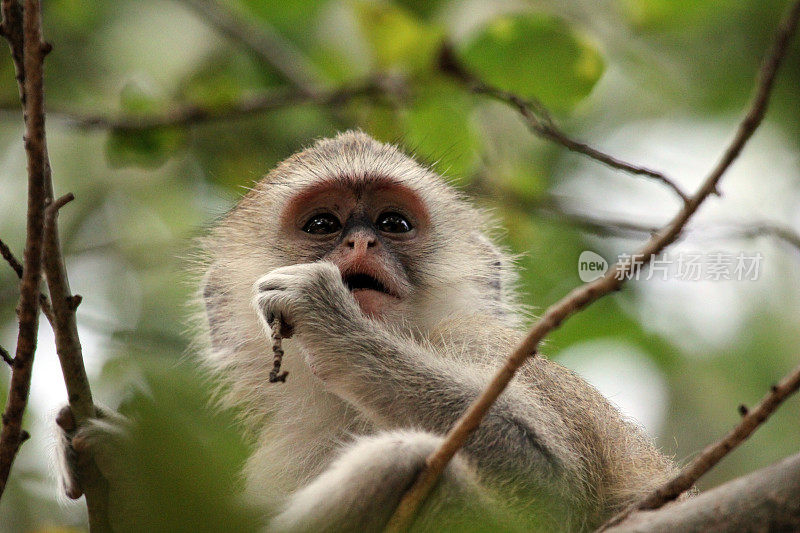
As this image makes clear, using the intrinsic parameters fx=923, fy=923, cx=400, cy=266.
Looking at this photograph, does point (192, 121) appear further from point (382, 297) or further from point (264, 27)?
point (382, 297)

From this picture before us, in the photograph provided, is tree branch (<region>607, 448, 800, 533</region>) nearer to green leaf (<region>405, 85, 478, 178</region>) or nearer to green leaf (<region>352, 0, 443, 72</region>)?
green leaf (<region>405, 85, 478, 178</region>)

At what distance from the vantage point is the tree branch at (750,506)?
2.92 metres

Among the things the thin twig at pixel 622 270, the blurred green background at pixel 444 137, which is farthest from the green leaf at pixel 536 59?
the thin twig at pixel 622 270

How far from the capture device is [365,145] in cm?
637

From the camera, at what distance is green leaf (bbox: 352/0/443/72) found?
6652 millimetres

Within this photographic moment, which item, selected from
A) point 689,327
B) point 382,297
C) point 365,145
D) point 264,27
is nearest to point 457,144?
point 365,145

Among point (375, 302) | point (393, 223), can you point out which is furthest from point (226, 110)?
point (375, 302)

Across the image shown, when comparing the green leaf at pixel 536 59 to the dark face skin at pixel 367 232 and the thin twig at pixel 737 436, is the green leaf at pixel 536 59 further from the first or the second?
the thin twig at pixel 737 436

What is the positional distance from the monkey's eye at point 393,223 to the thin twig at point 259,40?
2184 mm

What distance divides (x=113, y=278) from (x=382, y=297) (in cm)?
429

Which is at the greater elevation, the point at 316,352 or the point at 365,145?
the point at 365,145

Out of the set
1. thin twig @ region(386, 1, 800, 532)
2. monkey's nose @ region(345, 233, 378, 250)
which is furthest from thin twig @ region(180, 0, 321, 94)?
thin twig @ region(386, 1, 800, 532)

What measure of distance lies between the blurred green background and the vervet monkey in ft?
1.57

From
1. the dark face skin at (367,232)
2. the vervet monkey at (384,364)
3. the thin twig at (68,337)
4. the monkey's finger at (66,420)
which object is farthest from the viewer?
the dark face skin at (367,232)
